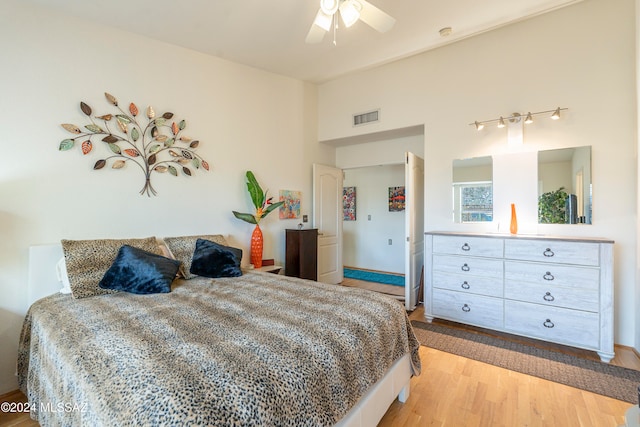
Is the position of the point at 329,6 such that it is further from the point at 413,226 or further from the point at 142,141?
the point at 413,226

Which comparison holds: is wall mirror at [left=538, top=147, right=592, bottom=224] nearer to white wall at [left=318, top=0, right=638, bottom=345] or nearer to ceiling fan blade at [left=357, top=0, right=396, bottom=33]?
white wall at [left=318, top=0, right=638, bottom=345]

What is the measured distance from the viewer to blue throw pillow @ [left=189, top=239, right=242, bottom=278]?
261cm

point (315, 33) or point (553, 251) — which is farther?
point (553, 251)

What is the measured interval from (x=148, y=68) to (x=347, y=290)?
290 cm

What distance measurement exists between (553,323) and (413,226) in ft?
5.28

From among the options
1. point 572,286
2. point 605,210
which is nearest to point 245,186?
point 572,286

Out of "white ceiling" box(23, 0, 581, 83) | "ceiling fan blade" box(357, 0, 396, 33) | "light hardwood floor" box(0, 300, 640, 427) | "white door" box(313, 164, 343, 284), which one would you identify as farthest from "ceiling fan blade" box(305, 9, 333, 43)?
"light hardwood floor" box(0, 300, 640, 427)

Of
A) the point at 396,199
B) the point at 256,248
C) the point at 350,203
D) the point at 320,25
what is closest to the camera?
the point at 320,25

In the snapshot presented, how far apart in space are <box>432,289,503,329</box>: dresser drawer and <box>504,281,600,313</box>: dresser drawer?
171mm

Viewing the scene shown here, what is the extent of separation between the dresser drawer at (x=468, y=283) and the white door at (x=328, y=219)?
192 cm

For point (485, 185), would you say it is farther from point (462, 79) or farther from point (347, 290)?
point (347, 290)

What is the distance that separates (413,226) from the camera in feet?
11.8

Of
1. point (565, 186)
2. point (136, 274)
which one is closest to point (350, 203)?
point (565, 186)

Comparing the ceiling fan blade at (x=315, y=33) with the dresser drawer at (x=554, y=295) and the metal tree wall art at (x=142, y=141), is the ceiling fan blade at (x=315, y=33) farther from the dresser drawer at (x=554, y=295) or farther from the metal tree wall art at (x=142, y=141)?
the dresser drawer at (x=554, y=295)
